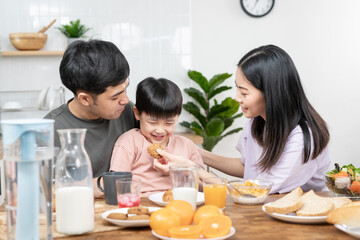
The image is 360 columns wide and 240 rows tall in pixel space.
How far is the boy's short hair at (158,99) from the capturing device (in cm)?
209

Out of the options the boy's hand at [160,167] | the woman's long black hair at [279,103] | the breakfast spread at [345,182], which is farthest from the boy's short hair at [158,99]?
the breakfast spread at [345,182]

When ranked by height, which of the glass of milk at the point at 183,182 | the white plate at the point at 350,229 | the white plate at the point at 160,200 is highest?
the glass of milk at the point at 183,182

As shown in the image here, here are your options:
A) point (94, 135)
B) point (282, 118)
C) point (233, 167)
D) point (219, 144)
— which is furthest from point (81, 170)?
point (219, 144)

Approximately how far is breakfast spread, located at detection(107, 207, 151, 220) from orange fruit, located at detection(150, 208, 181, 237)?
12 cm

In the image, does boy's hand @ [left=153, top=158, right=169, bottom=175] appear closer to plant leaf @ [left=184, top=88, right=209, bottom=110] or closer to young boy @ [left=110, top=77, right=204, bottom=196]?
young boy @ [left=110, top=77, right=204, bottom=196]

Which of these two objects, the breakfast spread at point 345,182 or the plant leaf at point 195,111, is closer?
the breakfast spread at point 345,182

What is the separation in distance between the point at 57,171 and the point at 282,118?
3.68 feet

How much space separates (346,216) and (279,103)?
872 millimetres

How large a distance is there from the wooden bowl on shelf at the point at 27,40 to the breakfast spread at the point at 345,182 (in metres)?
3.30

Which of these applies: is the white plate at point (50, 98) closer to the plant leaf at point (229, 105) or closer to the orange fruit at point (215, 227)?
the plant leaf at point (229, 105)

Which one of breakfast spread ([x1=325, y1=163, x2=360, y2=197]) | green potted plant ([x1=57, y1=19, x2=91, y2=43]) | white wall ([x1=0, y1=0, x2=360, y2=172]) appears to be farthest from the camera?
white wall ([x1=0, y1=0, x2=360, y2=172])

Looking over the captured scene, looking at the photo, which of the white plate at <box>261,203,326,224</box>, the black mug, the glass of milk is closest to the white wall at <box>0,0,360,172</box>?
the black mug

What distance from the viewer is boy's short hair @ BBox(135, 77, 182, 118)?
6.86 ft

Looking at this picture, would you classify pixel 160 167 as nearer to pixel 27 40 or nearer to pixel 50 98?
pixel 50 98
